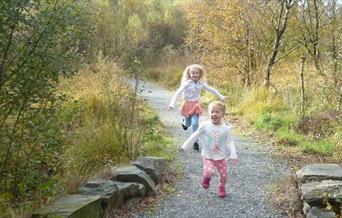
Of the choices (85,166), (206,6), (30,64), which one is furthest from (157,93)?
(30,64)

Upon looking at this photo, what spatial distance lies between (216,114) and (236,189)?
1096 millimetres

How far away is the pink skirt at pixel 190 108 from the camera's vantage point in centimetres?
901

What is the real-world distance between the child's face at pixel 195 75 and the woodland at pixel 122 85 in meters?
0.91

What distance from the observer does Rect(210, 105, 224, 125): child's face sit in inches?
251

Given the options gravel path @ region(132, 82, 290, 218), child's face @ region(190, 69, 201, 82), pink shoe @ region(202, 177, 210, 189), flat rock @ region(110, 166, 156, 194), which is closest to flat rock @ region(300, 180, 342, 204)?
gravel path @ region(132, 82, 290, 218)

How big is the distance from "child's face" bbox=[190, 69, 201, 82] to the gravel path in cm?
133

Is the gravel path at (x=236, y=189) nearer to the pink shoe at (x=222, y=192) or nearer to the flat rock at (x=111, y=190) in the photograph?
the pink shoe at (x=222, y=192)

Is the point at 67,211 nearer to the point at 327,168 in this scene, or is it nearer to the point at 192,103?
the point at 327,168

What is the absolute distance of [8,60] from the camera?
460 cm

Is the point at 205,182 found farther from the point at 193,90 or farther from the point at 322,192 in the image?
the point at 193,90

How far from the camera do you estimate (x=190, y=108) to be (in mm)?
9070

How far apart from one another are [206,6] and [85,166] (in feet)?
38.6

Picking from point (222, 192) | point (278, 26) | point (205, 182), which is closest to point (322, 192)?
point (222, 192)

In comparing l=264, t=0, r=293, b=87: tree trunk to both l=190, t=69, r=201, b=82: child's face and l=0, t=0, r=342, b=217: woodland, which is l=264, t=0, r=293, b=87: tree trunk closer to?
l=0, t=0, r=342, b=217: woodland
